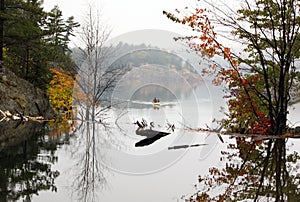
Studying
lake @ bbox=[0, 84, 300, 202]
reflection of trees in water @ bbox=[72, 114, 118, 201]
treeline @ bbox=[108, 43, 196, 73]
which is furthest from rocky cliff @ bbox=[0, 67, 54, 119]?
reflection of trees in water @ bbox=[72, 114, 118, 201]

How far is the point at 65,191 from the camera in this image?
3680 mm

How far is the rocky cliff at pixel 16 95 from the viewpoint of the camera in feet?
47.6

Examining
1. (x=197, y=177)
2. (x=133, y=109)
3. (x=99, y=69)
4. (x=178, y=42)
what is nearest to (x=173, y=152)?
(x=197, y=177)

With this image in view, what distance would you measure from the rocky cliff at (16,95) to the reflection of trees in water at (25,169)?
22.7 feet

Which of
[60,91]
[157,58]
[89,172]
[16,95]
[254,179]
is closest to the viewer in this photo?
[254,179]

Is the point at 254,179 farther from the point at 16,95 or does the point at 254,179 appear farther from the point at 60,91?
the point at 60,91

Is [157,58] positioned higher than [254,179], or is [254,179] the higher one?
[157,58]

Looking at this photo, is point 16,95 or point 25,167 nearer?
point 25,167

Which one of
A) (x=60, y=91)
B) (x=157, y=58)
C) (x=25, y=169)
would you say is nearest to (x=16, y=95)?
(x=157, y=58)

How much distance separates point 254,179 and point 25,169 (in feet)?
9.38

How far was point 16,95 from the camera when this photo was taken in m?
16.0

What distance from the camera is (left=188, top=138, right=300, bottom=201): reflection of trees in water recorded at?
11.0 feet

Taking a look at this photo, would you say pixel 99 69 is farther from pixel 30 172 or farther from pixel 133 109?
pixel 30 172

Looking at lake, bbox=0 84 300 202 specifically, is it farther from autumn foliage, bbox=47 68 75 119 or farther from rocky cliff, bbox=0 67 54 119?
autumn foliage, bbox=47 68 75 119
